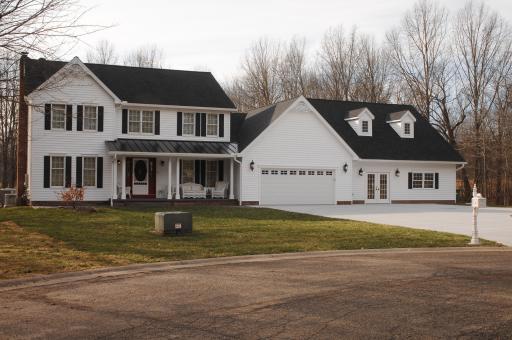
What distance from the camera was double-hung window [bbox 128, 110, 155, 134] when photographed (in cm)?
2989

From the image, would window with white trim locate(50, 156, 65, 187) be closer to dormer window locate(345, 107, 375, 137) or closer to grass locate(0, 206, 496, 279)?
grass locate(0, 206, 496, 279)

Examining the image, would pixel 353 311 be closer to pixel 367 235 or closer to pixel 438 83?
pixel 367 235

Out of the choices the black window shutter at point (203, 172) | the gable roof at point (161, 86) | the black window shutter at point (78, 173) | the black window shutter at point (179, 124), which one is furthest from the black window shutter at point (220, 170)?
the black window shutter at point (78, 173)

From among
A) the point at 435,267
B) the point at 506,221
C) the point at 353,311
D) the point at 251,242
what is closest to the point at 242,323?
the point at 353,311

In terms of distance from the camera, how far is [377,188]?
34344mm

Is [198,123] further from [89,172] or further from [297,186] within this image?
[297,186]

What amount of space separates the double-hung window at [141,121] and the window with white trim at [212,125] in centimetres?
317

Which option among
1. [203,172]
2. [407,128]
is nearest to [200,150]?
[203,172]

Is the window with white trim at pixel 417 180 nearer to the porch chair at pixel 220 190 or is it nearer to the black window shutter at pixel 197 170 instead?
the porch chair at pixel 220 190

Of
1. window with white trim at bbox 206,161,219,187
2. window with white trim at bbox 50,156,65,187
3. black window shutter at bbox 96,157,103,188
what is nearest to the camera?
window with white trim at bbox 50,156,65,187

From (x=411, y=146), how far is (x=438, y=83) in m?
16.7

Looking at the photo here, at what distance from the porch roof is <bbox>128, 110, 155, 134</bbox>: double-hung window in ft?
2.07

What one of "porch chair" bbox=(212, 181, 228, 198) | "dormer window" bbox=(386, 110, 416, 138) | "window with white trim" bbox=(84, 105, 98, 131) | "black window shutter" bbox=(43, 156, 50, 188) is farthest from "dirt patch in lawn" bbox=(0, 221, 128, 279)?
"dormer window" bbox=(386, 110, 416, 138)

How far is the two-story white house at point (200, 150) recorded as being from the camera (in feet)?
92.0
